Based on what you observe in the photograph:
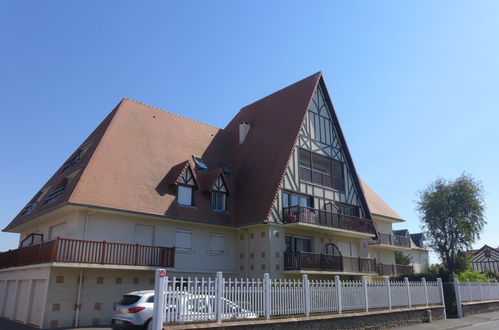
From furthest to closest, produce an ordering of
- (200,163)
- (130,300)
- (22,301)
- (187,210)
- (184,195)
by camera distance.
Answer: (200,163) < (184,195) < (187,210) < (22,301) < (130,300)

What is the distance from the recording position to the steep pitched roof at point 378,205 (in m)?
37.1

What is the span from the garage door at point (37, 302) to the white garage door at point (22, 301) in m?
0.60

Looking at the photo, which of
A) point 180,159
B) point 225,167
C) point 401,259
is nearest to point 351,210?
point 225,167

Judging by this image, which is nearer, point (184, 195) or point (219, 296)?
point (219, 296)

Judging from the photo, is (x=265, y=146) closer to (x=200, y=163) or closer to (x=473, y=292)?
(x=200, y=163)

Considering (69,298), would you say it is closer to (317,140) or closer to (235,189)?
(235,189)

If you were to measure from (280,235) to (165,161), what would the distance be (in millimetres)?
8036

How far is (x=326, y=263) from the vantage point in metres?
23.6

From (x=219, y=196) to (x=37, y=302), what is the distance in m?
10.8

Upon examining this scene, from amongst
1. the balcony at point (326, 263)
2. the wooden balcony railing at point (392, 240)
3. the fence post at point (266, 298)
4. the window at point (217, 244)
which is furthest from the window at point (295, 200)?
the wooden balcony railing at point (392, 240)

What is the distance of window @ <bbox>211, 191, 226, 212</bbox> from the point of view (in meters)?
23.6

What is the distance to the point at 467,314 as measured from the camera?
79.0ft

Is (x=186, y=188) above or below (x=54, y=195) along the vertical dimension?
above

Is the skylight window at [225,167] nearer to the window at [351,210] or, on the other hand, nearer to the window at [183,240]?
the window at [183,240]
